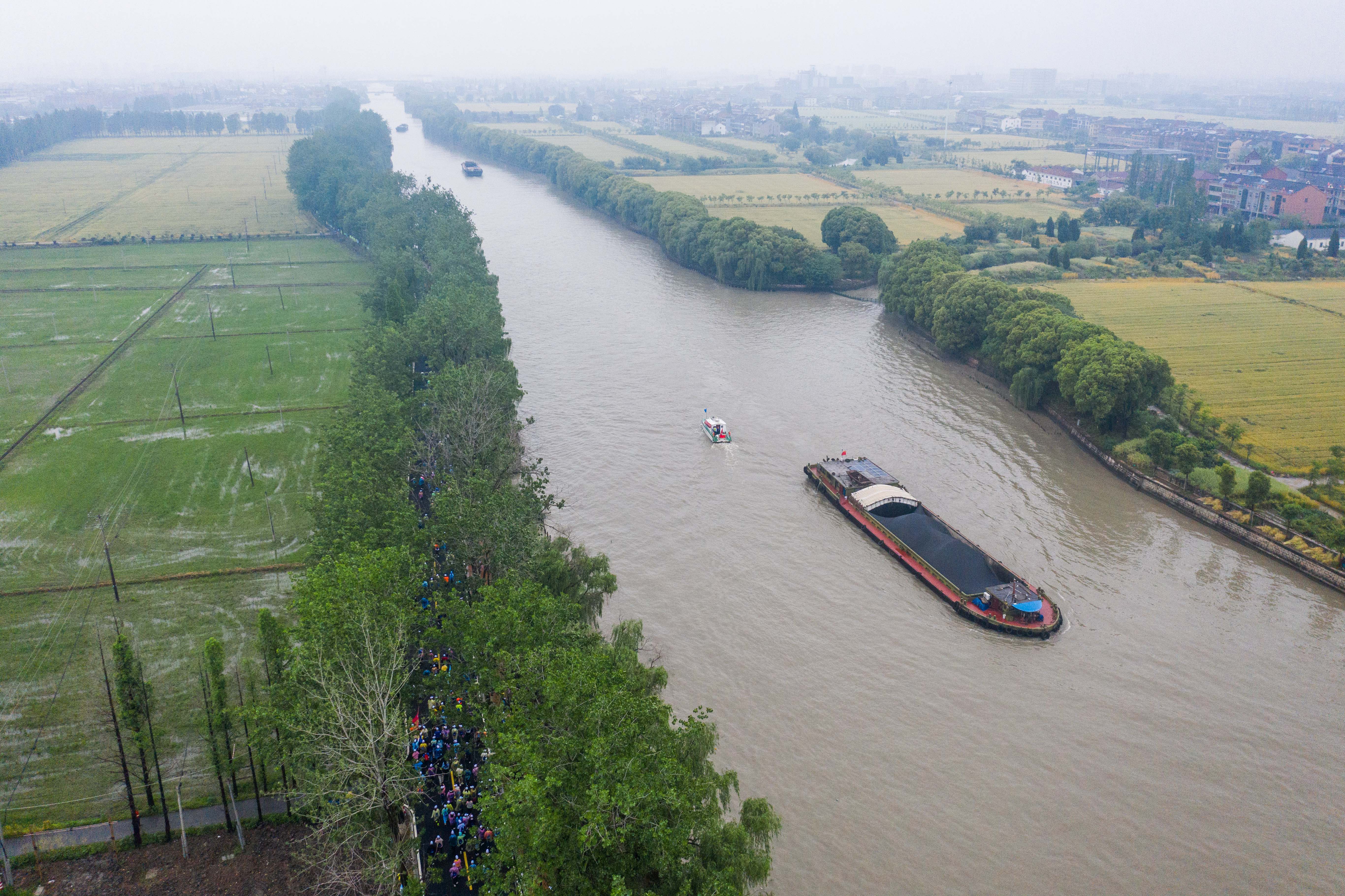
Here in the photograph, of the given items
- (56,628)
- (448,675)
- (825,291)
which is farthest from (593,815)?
(825,291)

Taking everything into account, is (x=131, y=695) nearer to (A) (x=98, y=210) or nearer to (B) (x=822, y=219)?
(B) (x=822, y=219)

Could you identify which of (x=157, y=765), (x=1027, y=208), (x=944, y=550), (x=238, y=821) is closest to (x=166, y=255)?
(x=157, y=765)

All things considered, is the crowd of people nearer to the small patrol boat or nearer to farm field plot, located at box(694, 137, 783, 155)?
the small patrol boat

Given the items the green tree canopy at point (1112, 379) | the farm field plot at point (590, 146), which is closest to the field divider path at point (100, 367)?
the green tree canopy at point (1112, 379)

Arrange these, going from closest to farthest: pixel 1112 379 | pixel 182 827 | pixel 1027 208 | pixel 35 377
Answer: pixel 182 827, pixel 1112 379, pixel 35 377, pixel 1027 208

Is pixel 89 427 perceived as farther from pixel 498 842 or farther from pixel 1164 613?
pixel 1164 613

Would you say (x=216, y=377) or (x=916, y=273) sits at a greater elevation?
(x=916, y=273)
